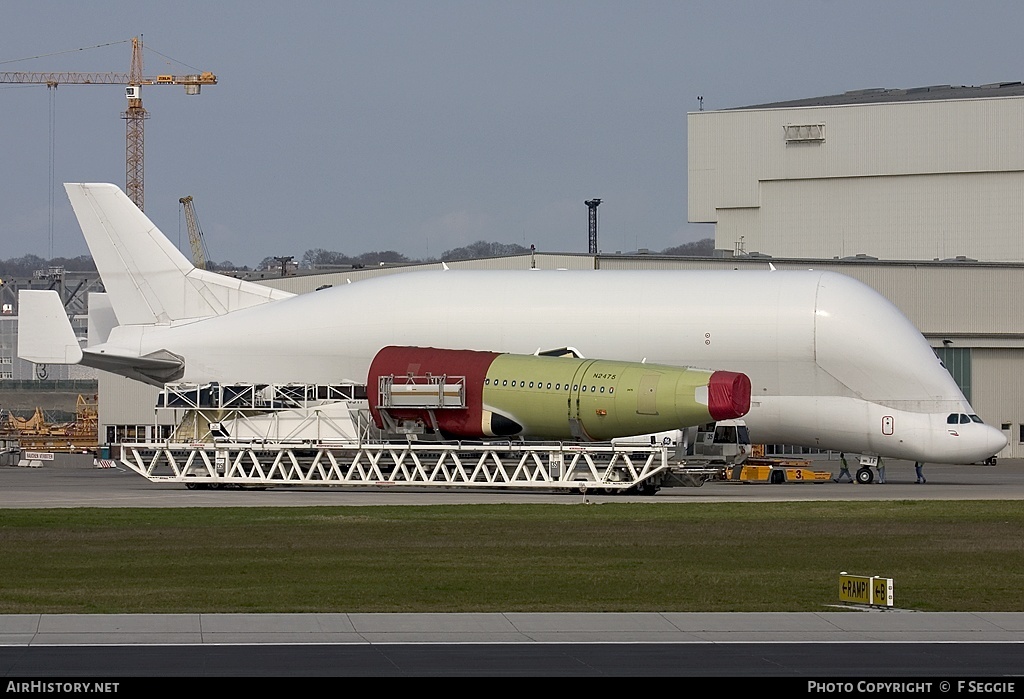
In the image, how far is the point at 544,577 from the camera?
76.7 feet

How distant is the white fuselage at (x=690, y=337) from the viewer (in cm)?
5100

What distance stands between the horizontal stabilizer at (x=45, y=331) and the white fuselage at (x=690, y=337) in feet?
16.4

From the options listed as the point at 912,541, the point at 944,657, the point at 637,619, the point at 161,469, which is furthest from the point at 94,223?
the point at 944,657

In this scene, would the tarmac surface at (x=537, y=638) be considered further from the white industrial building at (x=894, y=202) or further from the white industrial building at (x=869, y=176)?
the white industrial building at (x=869, y=176)

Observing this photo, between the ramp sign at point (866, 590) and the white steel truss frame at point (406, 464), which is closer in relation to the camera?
the ramp sign at point (866, 590)

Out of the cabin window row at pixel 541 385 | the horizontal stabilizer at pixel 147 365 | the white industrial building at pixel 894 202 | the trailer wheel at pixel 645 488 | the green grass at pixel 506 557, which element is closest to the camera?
the green grass at pixel 506 557

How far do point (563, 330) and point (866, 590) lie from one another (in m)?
33.8

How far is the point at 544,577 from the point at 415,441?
27.0m

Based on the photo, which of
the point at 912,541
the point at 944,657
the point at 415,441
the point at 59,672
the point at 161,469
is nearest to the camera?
the point at 59,672

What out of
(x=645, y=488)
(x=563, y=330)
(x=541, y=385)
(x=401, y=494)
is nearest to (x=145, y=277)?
(x=563, y=330)

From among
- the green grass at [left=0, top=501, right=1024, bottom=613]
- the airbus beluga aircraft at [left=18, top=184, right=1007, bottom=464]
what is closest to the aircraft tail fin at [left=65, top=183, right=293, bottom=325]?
the airbus beluga aircraft at [left=18, top=184, right=1007, bottom=464]

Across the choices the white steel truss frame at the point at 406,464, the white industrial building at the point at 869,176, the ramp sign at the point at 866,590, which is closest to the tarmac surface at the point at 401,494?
the white steel truss frame at the point at 406,464

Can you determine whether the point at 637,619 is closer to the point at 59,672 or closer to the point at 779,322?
the point at 59,672

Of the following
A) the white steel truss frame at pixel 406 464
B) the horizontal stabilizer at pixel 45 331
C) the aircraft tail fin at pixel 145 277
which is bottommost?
the white steel truss frame at pixel 406 464
